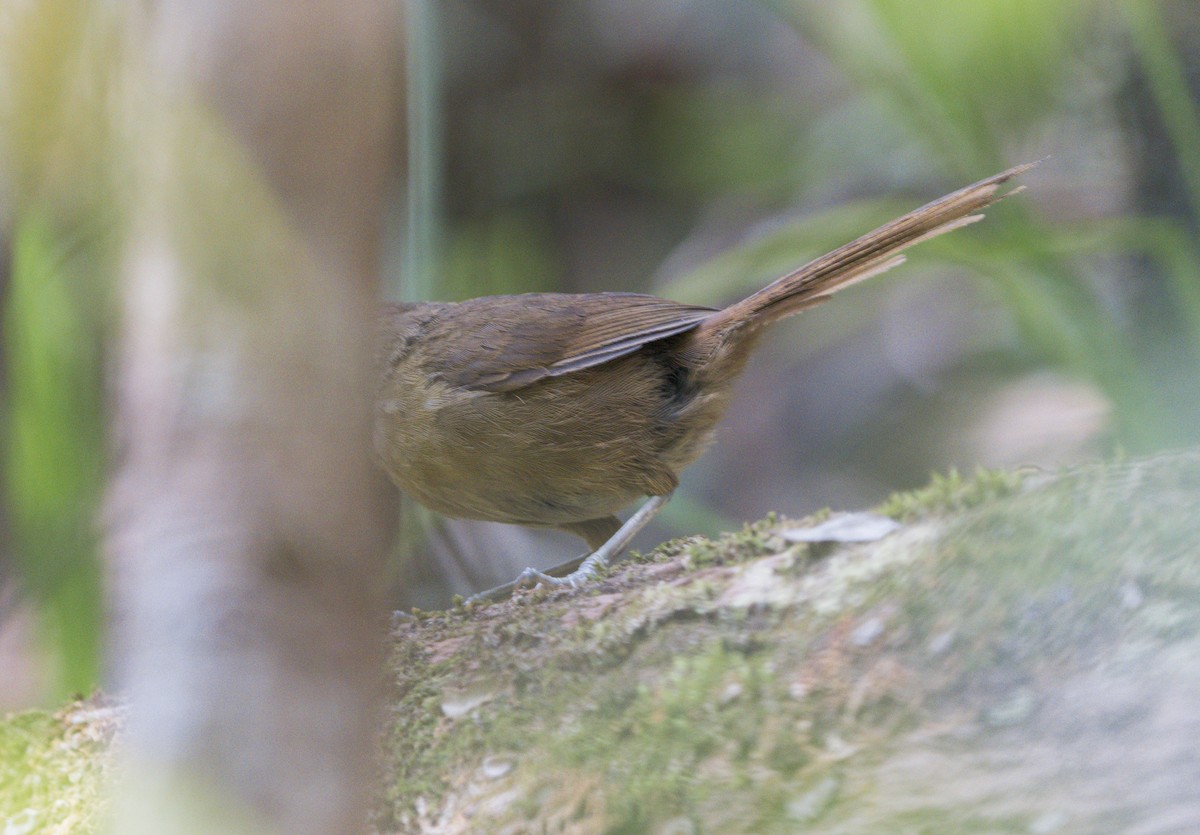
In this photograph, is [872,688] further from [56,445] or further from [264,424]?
[56,445]

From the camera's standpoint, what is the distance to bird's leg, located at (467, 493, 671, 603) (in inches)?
99.7

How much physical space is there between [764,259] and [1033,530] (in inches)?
87.2

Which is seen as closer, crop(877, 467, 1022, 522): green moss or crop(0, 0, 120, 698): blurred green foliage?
crop(877, 467, 1022, 522): green moss

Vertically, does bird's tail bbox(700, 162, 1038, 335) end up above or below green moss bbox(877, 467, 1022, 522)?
above

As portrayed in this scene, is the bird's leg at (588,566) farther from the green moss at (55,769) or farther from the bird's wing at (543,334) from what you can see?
the green moss at (55,769)

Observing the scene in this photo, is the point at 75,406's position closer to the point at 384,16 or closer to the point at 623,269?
the point at 384,16

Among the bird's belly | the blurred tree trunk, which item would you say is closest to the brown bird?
the bird's belly

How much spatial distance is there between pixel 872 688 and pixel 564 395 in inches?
55.8

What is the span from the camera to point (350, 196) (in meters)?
1.16

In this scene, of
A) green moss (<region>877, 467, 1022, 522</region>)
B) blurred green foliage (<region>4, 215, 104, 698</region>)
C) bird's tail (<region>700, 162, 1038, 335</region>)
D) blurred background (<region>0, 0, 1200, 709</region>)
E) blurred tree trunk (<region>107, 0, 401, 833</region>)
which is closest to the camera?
blurred tree trunk (<region>107, 0, 401, 833</region>)

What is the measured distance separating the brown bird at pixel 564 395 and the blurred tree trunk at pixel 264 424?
1.49 metres

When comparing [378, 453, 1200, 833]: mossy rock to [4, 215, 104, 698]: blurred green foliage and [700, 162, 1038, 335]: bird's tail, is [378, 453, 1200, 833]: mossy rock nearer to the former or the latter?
[700, 162, 1038, 335]: bird's tail

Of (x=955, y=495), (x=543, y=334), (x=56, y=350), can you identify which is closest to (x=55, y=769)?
(x=56, y=350)

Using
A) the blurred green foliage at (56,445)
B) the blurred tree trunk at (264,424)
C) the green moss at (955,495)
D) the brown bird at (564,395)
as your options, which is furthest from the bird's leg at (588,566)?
the blurred tree trunk at (264,424)
